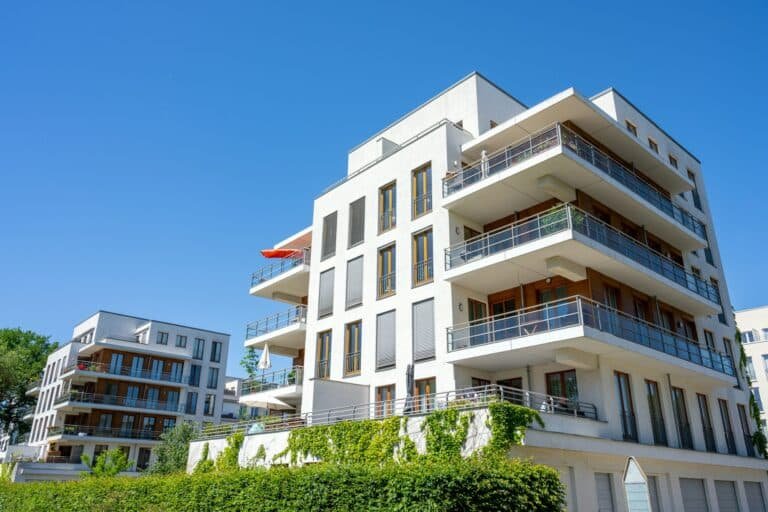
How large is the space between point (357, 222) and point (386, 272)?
11.8 feet

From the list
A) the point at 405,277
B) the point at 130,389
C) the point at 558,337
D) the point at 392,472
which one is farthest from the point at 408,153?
the point at 130,389

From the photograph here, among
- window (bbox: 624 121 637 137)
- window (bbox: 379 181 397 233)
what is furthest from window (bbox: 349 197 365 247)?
window (bbox: 624 121 637 137)

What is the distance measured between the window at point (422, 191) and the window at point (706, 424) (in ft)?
46.5

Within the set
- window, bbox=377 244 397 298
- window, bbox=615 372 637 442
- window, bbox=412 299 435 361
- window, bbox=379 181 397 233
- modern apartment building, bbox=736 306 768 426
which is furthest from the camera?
modern apartment building, bbox=736 306 768 426

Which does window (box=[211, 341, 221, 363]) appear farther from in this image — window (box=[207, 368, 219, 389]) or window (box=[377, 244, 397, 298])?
window (box=[377, 244, 397, 298])

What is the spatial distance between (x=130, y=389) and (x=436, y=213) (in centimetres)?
4311

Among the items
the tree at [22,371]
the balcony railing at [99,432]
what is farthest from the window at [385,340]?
the tree at [22,371]

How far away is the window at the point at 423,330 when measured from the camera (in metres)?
21.3

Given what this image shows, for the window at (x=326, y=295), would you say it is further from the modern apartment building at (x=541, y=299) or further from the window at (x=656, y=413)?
the window at (x=656, y=413)

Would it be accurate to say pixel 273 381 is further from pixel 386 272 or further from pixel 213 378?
pixel 213 378

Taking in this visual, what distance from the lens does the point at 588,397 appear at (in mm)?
19016

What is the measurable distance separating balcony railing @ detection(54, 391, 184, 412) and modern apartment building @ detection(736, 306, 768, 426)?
2057 inches

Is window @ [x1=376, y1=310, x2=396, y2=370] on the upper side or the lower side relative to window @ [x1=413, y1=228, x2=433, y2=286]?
lower

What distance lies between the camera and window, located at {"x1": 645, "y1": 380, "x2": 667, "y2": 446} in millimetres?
20891
